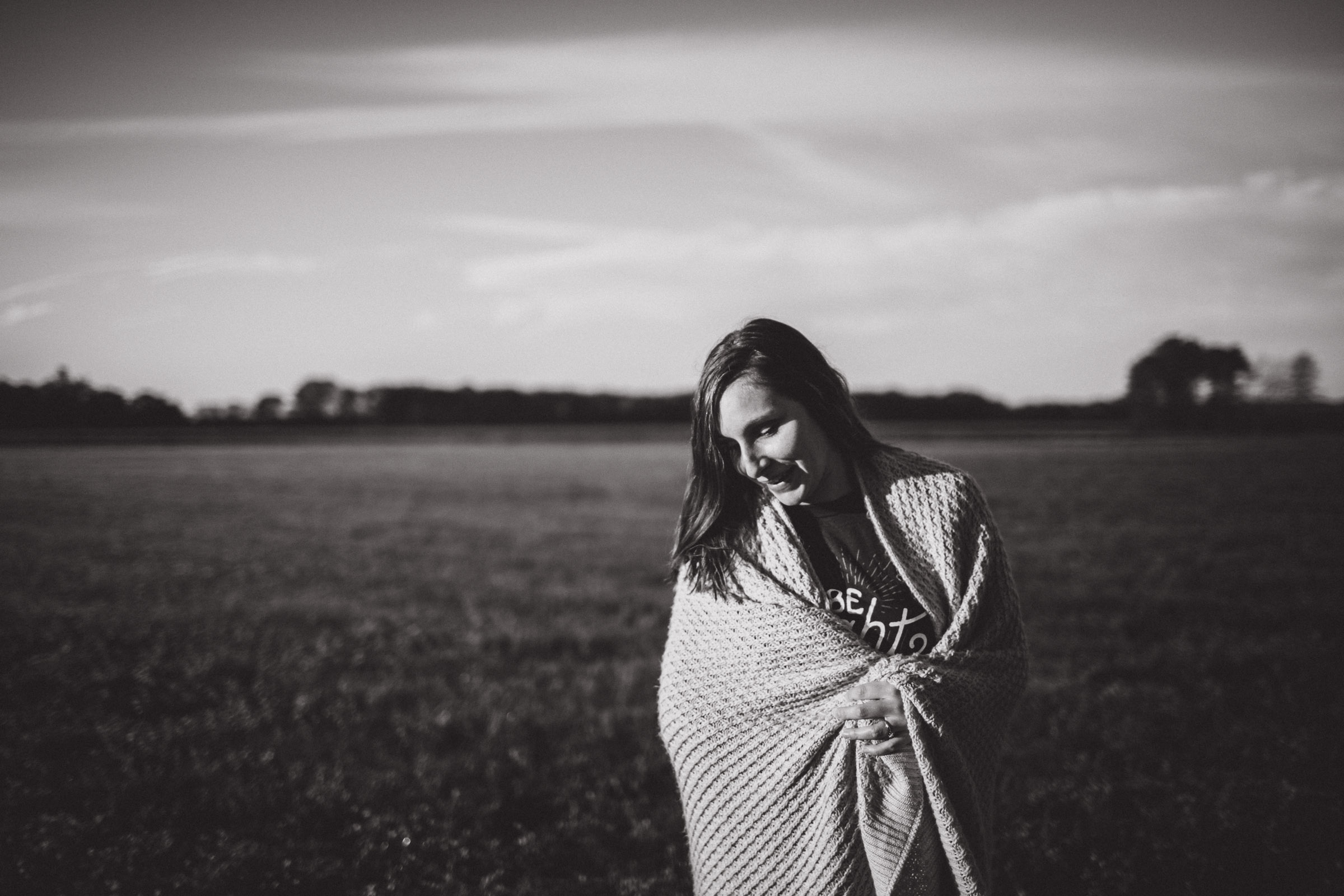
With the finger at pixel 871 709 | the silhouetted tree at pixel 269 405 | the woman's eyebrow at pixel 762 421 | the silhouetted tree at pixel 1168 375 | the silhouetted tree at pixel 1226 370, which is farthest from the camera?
the silhouetted tree at pixel 1168 375

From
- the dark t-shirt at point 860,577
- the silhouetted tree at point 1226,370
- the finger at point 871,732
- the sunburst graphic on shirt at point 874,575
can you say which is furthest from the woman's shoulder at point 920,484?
the silhouetted tree at point 1226,370

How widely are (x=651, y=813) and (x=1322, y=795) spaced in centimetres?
436

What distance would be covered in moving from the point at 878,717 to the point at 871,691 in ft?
0.28

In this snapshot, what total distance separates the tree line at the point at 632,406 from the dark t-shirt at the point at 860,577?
637mm

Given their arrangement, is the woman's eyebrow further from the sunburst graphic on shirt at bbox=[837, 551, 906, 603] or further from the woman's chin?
the sunburst graphic on shirt at bbox=[837, 551, 906, 603]

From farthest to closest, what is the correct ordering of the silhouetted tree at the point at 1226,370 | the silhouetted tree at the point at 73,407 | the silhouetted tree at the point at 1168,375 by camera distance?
the silhouetted tree at the point at 1168,375 < the silhouetted tree at the point at 1226,370 < the silhouetted tree at the point at 73,407

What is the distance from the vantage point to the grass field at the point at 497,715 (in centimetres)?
427

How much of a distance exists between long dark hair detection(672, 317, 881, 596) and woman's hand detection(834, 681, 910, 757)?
1.90 ft

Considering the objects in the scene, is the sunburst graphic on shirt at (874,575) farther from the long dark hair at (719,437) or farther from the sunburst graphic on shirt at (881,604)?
the long dark hair at (719,437)

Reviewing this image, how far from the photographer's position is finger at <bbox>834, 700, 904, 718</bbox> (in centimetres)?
240

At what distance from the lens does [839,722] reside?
2.50m

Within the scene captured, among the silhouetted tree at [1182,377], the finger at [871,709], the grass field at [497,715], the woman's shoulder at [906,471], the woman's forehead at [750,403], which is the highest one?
the silhouetted tree at [1182,377]

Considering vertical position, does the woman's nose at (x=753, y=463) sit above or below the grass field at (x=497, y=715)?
above

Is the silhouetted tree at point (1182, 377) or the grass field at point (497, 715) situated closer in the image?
the grass field at point (497, 715)
